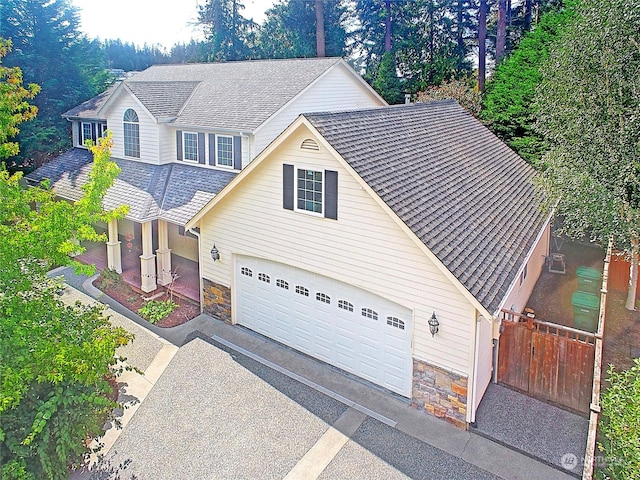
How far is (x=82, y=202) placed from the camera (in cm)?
973


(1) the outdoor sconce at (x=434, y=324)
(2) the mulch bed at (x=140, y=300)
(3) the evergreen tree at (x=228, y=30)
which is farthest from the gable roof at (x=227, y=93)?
(3) the evergreen tree at (x=228, y=30)

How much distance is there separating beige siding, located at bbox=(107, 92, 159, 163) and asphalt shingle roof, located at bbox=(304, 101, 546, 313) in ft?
30.6

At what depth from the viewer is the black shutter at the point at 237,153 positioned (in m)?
17.7

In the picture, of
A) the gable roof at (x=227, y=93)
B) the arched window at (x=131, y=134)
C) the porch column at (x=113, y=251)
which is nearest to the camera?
the porch column at (x=113, y=251)

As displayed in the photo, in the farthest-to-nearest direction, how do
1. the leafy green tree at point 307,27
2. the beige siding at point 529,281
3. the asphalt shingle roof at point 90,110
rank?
the leafy green tree at point 307,27, the asphalt shingle roof at point 90,110, the beige siding at point 529,281

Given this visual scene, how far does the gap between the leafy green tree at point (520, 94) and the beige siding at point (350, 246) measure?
14084 mm

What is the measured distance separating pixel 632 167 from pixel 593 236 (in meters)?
2.52

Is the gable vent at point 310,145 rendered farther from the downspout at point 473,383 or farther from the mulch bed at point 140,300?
the mulch bed at point 140,300

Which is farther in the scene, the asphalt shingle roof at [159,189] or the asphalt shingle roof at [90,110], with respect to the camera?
the asphalt shingle roof at [90,110]

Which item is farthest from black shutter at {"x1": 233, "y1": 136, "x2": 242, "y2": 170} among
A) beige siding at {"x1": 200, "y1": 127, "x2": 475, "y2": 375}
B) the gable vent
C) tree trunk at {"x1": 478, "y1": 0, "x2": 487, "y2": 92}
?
tree trunk at {"x1": 478, "y1": 0, "x2": 487, "y2": 92}

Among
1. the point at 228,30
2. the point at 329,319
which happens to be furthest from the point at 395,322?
the point at 228,30

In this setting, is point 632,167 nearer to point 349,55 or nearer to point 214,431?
point 214,431

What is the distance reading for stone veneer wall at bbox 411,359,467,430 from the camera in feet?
33.0

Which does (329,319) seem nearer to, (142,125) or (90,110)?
(142,125)
